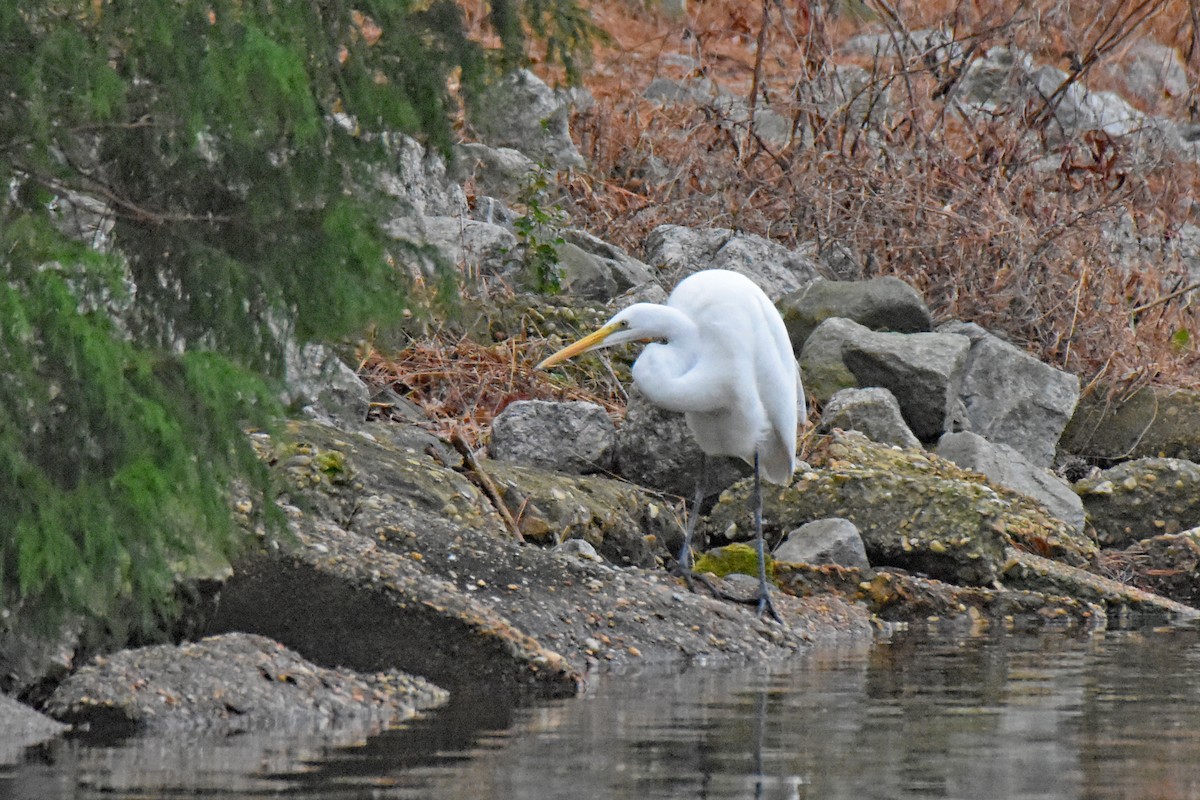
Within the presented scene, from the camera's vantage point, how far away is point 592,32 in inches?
242

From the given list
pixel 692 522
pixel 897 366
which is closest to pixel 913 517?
pixel 692 522

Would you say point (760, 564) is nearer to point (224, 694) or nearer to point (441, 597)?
point (441, 597)

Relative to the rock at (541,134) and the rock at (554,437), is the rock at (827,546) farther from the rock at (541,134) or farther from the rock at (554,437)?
the rock at (541,134)

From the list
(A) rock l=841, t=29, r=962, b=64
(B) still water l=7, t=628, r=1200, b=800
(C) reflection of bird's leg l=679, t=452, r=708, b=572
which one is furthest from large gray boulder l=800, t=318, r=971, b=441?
(B) still water l=7, t=628, r=1200, b=800

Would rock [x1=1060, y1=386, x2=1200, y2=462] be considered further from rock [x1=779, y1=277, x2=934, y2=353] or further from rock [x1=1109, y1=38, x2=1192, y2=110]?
rock [x1=1109, y1=38, x2=1192, y2=110]

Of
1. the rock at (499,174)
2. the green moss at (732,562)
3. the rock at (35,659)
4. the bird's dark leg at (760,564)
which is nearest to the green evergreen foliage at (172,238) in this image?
the rock at (35,659)

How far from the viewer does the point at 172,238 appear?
575cm

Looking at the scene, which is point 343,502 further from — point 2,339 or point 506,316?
point 506,316

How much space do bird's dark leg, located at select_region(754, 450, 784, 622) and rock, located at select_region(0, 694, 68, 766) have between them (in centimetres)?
384

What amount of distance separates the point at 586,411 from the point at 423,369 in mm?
1612

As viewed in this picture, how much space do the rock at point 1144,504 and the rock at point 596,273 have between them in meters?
3.88

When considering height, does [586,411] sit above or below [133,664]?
above

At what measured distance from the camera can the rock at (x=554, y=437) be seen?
11141 millimetres

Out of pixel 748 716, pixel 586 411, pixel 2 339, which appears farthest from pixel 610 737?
pixel 586 411
